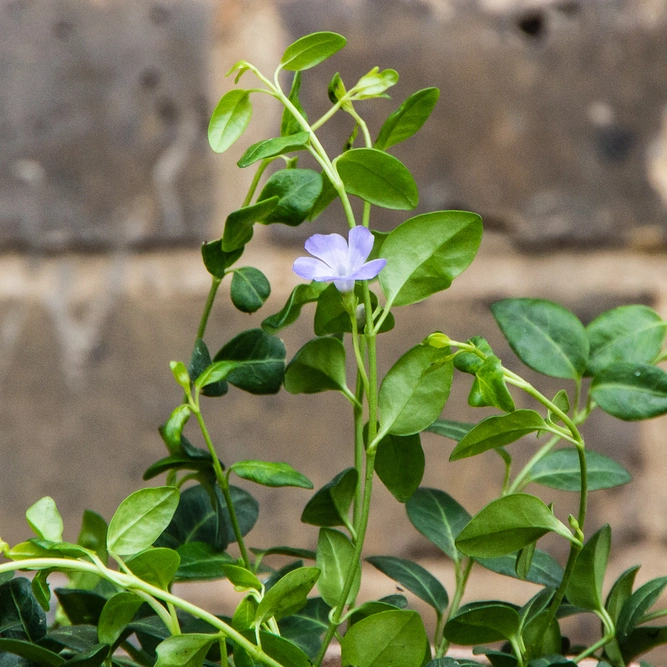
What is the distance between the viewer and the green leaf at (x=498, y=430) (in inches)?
8.9

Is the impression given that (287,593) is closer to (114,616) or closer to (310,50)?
(114,616)

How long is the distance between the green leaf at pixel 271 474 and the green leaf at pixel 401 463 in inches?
1.1

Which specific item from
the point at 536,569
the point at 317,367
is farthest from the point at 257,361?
the point at 536,569

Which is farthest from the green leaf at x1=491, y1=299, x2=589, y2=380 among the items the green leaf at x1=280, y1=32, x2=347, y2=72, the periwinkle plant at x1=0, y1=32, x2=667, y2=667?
the green leaf at x1=280, y1=32, x2=347, y2=72

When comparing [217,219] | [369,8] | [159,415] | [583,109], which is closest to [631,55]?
[583,109]

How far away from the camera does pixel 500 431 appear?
23 cm

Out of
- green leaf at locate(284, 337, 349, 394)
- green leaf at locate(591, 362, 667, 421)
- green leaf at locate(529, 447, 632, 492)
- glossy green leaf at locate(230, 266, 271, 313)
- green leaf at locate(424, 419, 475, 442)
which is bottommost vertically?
green leaf at locate(529, 447, 632, 492)

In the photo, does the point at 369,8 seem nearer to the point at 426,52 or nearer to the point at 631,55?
the point at 426,52

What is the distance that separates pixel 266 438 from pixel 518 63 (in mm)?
334

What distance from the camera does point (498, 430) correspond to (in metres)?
0.23

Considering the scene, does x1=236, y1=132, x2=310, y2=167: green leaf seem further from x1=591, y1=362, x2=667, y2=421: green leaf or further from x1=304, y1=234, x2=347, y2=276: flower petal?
x1=591, y1=362, x2=667, y2=421: green leaf

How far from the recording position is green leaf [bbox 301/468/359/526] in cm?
28

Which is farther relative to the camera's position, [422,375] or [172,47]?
[172,47]

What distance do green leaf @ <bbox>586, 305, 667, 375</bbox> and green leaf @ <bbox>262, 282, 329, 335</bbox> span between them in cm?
11
